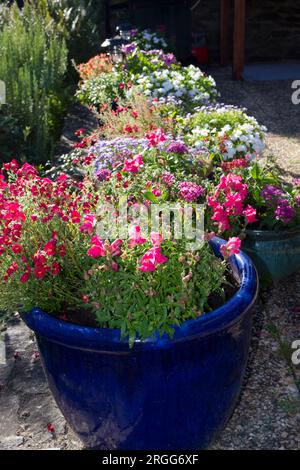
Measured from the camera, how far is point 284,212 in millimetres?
3773

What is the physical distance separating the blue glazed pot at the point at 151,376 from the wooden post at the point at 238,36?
317 inches

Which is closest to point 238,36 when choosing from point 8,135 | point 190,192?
point 8,135

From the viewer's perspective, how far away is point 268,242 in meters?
3.92

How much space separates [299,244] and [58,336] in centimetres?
206

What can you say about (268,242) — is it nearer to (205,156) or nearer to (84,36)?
(205,156)

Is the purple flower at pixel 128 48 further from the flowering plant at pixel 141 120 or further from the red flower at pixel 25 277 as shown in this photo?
the red flower at pixel 25 277

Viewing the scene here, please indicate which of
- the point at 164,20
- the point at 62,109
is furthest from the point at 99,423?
the point at 164,20

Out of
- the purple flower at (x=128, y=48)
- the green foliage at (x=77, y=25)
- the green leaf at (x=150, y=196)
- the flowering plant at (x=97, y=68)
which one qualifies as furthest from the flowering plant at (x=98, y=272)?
the green foliage at (x=77, y=25)

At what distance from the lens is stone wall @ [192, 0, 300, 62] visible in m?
11.7

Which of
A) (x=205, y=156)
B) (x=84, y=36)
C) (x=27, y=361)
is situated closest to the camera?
(x=27, y=361)

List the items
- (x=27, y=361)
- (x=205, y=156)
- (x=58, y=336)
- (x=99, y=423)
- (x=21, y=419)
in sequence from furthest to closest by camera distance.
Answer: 1. (x=205, y=156)
2. (x=27, y=361)
3. (x=21, y=419)
4. (x=99, y=423)
5. (x=58, y=336)

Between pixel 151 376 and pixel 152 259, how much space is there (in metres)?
0.44

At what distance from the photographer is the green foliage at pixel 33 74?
5945 millimetres

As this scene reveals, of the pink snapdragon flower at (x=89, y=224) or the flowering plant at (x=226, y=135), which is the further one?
the flowering plant at (x=226, y=135)
